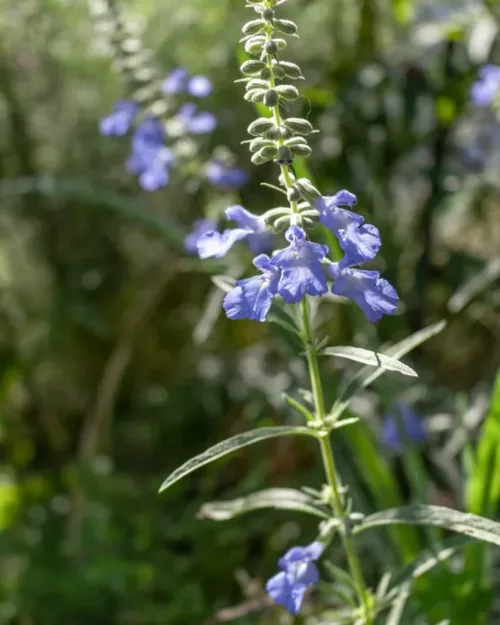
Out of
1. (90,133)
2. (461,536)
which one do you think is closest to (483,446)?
(461,536)

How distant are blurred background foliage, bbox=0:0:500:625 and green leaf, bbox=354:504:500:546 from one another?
0.30 m

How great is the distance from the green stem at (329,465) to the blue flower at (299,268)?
0.07 m

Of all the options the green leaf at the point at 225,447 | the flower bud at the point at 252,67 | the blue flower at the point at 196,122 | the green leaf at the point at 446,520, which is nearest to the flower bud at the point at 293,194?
the flower bud at the point at 252,67

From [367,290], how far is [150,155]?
0.66 m

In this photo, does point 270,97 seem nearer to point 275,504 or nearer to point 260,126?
point 260,126

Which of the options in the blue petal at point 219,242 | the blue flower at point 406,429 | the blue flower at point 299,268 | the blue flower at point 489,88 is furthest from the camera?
the blue flower at point 406,429

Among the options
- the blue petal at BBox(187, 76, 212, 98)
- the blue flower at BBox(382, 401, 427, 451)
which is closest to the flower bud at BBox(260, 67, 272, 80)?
the blue petal at BBox(187, 76, 212, 98)

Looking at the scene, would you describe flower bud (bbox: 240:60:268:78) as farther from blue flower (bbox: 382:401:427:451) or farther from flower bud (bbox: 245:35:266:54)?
blue flower (bbox: 382:401:427:451)

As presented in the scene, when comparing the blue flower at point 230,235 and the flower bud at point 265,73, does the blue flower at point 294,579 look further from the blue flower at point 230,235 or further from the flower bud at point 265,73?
the flower bud at point 265,73

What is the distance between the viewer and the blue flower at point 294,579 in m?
0.75

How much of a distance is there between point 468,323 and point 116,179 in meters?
0.86

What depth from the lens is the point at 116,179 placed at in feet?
6.22

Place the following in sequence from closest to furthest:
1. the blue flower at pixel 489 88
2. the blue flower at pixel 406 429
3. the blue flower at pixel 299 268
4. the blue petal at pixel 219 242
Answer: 1. the blue flower at pixel 299 268
2. the blue petal at pixel 219 242
3. the blue flower at pixel 489 88
4. the blue flower at pixel 406 429

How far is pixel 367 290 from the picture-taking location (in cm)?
66
